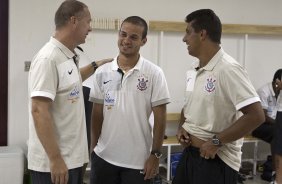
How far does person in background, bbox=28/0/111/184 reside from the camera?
1.64 meters

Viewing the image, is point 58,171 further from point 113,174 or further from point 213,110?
point 213,110

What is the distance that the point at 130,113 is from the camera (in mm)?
2062

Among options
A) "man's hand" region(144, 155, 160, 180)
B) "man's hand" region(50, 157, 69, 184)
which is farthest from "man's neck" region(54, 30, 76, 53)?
"man's hand" region(144, 155, 160, 180)

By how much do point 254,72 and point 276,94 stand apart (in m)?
0.49

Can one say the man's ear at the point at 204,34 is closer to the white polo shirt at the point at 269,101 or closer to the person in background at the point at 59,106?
the person in background at the point at 59,106

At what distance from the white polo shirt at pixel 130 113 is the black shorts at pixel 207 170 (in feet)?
0.93

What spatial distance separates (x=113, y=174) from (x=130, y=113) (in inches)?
15.7

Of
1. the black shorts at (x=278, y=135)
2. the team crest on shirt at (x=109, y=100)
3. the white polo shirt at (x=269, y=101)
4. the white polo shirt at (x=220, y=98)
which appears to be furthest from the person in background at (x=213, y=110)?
the white polo shirt at (x=269, y=101)

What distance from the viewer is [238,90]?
1.74 m

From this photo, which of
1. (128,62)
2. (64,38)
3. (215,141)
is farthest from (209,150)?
(64,38)

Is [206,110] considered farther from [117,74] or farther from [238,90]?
[117,74]

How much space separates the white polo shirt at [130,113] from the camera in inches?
81.5

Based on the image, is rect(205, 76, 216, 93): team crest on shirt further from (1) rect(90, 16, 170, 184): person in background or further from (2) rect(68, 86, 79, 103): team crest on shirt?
(2) rect(68, 86, 79, 103): team crest on shirt

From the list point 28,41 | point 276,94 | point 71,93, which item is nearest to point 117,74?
point 71,93
